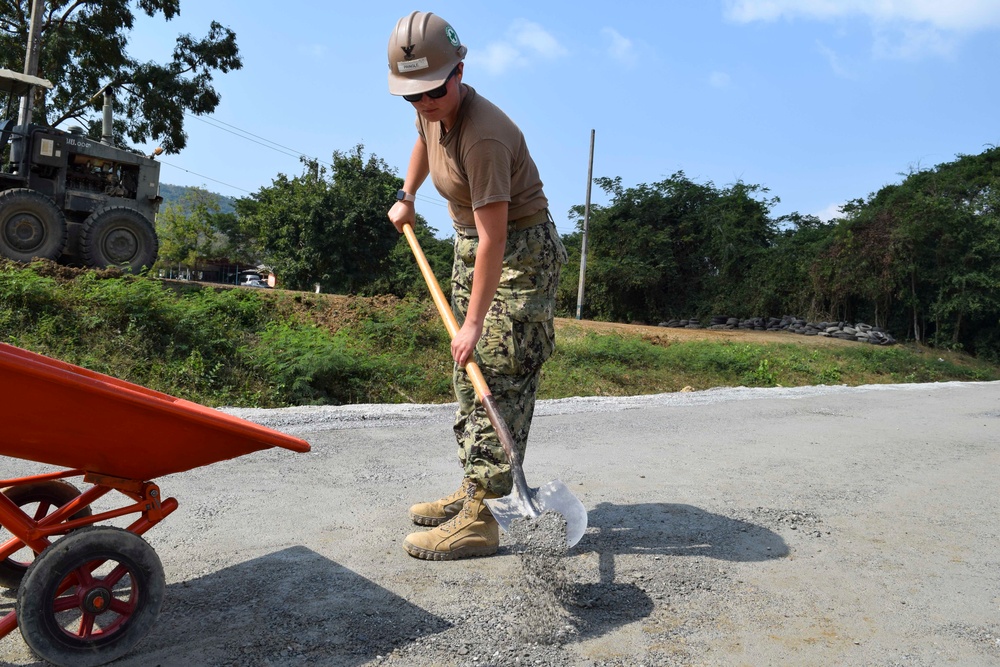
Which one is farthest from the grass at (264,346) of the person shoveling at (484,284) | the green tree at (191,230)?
the green tree at (191,230)

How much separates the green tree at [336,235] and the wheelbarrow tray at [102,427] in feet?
60.3

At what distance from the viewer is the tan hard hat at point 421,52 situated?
2.59m

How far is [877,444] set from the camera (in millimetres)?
5711

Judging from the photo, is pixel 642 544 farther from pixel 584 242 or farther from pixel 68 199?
pixel 584 242

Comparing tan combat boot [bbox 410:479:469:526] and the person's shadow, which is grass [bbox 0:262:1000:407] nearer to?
tan combat boot [bbox 410:479:469:526]

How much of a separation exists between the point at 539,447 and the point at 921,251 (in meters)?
19.5

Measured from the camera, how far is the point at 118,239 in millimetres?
9992

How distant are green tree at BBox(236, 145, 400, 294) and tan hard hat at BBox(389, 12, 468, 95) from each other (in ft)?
59.1

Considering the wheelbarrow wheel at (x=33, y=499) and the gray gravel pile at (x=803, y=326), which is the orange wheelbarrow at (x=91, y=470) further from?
the gray gravel pile at (x=803, y=326)

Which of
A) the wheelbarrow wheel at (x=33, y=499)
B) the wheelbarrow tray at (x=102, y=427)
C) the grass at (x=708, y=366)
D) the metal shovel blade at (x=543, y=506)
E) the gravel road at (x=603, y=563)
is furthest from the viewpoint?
the grass at (x=708, y=366)

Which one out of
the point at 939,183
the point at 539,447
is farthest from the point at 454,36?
the point at 939,183

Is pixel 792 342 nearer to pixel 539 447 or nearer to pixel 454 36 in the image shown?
pixel 539 447

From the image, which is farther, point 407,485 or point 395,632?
point 407,485

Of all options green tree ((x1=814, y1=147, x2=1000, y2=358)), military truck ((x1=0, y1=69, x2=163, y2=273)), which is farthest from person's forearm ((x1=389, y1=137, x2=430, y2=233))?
green tree ((x1=814, y1=147, x2=1000, y2=358))
